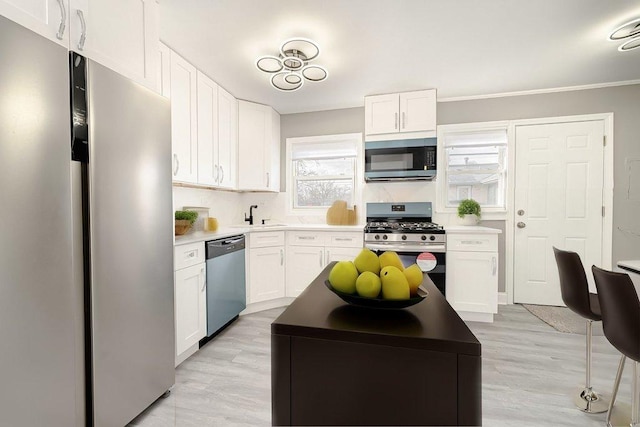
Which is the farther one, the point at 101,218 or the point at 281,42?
the point at 281,42

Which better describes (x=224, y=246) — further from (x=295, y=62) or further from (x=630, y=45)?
(x=630, y=45)

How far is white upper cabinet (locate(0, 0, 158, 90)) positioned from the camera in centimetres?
117

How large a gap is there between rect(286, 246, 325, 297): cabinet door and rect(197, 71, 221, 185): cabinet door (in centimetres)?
120

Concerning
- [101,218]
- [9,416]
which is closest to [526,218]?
[101,218]

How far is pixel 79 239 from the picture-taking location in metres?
1.28

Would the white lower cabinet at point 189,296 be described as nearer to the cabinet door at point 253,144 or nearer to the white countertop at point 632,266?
the cabinet door at point 253,144

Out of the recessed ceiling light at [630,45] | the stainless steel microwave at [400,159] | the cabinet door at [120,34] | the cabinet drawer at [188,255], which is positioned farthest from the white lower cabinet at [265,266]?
the recessed ceiling light at [630,45]

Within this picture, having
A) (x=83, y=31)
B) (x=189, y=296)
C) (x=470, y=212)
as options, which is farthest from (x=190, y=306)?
(x=470, y=212)

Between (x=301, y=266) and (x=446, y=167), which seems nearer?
(x=301, y=266)

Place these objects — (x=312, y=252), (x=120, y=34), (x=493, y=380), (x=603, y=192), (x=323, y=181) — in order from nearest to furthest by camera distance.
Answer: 1. (x=120, y=34)
2. (x=493, y=380)
3. (x=603, y=192)
4. (x=312, y=252)
5. (x=323, y=181)

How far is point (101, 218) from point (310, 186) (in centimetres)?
283

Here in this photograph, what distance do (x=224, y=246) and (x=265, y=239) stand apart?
635 millimetres

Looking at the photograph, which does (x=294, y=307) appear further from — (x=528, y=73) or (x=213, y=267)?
(x=528, y=73)

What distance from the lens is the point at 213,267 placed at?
97.7 inches
